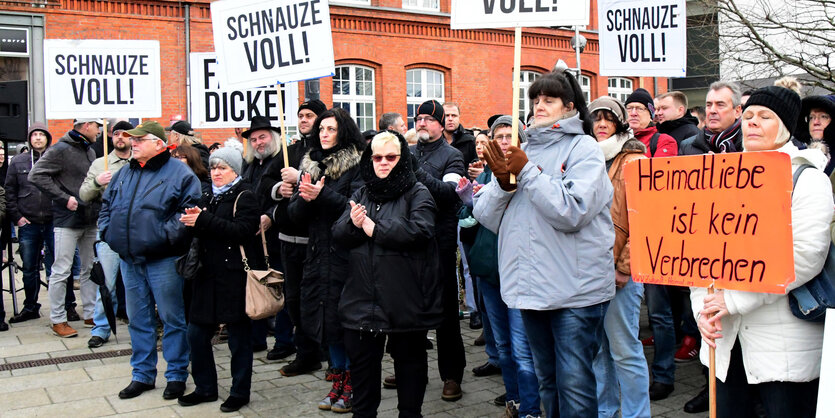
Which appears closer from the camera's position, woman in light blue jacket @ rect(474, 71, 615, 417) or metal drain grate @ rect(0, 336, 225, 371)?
woman in light blue jacket @ rect(474, 71, 615, 417)

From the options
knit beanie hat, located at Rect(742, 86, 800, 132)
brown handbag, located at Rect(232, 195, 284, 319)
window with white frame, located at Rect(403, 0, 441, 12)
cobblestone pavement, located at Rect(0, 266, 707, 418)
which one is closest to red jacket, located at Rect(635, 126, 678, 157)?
cobblestone pavement, located at Rect(0, 266, 707, 418)

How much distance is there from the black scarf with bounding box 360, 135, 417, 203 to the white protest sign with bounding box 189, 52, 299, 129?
3.15 metres

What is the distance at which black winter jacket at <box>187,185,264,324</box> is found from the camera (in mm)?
5105

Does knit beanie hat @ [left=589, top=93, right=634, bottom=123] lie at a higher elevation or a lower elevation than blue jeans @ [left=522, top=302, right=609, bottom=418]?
higher

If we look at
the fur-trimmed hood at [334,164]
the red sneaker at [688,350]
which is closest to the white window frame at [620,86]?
the red sneaker at [688,350]

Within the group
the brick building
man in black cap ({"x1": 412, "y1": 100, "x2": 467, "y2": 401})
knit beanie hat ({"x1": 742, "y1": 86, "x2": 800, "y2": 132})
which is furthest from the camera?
the brick building

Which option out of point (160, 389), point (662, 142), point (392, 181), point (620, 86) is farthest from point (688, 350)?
point (620, 86)

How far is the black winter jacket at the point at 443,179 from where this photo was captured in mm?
5121

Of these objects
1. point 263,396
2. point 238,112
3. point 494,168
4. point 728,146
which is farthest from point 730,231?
point 238,112

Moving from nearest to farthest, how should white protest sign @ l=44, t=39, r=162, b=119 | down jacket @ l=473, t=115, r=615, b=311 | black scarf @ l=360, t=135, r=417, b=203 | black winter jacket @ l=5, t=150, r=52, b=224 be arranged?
down jacket @ l=473, t=115, r=615, b=311 < black scarf @ l=360, t=135, r=417, b=203 < white protest sign @ l=44, t=39, r=162, b=119 < black winter jacket @ l=5, t=150, r=52, b=224

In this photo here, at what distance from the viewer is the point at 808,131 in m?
4.23

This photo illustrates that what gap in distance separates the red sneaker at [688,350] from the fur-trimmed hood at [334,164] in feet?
10.5

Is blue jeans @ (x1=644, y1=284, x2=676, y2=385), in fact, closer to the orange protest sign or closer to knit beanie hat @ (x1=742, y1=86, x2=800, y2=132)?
the orange protest sign

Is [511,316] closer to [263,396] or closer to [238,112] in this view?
[263,396]
